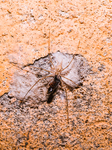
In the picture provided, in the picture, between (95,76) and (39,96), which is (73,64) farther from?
(39,96)

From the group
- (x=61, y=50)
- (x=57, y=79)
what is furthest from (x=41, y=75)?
(x=61, y=50)

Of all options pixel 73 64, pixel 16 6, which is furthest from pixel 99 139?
pixel 16 6

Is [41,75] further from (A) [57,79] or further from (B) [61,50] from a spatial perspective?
(B) [61,50]

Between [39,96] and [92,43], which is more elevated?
[92,43]

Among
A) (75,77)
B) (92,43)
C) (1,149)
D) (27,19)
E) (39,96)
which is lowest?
(1,149)
